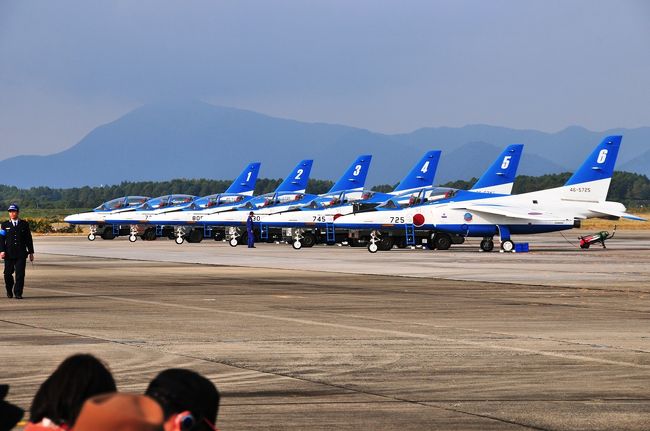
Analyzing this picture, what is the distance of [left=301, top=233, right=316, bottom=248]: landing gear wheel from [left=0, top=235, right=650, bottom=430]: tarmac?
24.4 meters

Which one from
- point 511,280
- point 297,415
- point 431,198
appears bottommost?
point 297,415

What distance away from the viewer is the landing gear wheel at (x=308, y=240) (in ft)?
195

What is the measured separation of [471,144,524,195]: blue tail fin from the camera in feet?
191

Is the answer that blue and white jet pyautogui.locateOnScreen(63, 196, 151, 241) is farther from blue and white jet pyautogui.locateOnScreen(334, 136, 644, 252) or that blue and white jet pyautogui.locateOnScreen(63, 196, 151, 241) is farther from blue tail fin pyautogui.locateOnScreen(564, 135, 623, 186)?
blue tail fin pyautogui.locateOnScreen(564, 135, 623, 186)

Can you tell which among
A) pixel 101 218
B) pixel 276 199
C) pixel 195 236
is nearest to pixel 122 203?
pixel 101 218

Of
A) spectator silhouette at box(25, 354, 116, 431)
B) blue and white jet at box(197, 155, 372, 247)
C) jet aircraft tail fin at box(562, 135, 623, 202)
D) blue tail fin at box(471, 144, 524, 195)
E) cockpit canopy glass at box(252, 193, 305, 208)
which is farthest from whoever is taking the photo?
cockpit canopy glass at box(252, 193, 305, 208)

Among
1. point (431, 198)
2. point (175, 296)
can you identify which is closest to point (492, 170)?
point (431, 198)

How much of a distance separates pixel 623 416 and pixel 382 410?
6.48 feet

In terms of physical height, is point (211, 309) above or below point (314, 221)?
below

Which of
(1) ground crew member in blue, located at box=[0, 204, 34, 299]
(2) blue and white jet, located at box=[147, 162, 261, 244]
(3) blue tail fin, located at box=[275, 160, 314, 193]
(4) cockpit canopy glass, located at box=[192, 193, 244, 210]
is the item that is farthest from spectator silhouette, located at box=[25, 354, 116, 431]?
(3) blue tail fin, located at box=[275, 160, 314, 193]

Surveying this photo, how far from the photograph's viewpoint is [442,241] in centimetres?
5259

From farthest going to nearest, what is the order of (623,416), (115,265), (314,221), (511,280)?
(314,221) < (115,265) < (511,280) < (623,416)

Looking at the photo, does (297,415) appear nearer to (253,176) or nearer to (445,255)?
(445,255)

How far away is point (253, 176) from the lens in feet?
260
